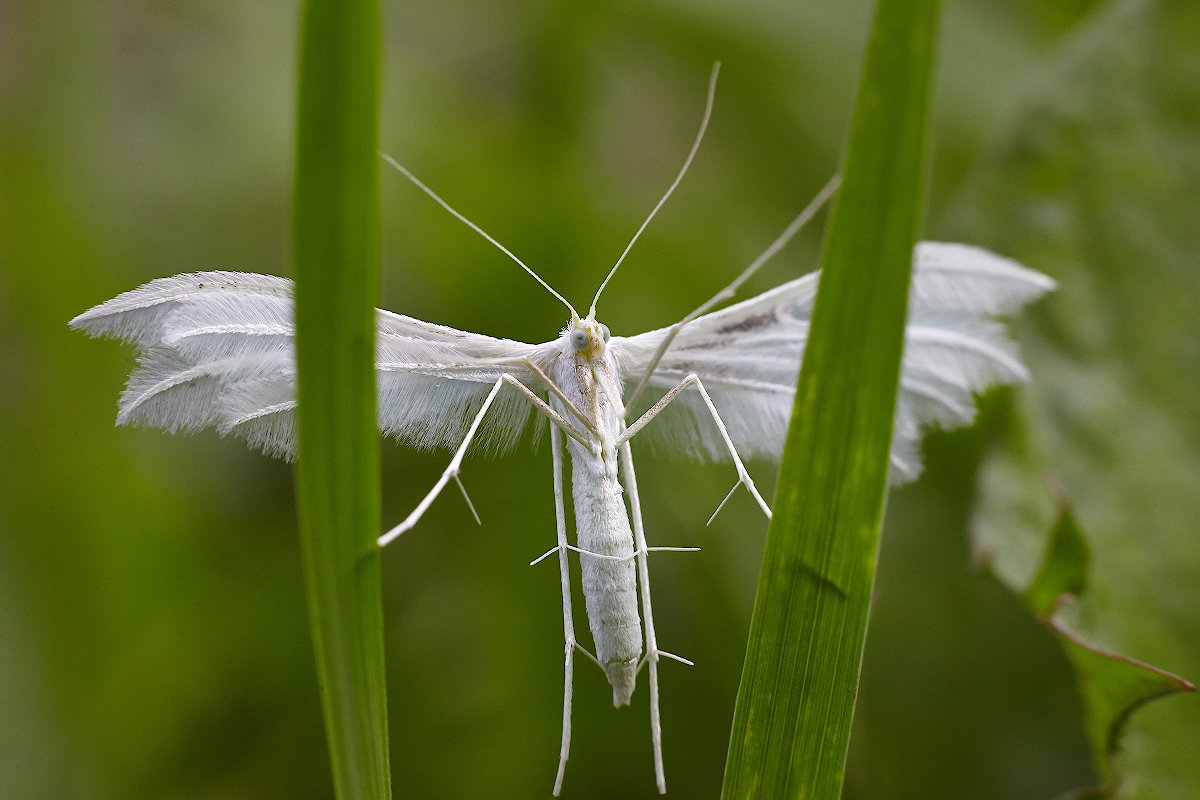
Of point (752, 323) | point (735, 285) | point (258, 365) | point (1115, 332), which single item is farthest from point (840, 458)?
point (1115, 332)

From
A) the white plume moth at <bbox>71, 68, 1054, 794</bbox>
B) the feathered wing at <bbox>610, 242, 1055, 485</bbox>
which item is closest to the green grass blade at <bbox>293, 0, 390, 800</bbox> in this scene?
the white plume moth at <bbox>71, 68, 1054, 794</bbox>

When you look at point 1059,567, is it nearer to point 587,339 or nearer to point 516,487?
point 587,339

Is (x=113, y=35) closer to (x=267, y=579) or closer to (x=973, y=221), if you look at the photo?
(x=267, y=579)

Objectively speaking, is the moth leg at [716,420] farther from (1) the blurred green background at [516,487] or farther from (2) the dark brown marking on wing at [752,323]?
(1) the blurred green background at [516,487]

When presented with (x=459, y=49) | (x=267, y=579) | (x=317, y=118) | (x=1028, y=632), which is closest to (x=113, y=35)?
(x=459, y=49)

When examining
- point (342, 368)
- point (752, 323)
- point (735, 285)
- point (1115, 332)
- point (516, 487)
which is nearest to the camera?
point (342, 368)

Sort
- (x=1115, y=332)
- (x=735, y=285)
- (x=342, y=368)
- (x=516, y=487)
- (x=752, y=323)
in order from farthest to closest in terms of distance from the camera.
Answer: (x=516, y=487), (x=1115, y=332), (x=752, y=323), (x=735, y=285), (x=342, y=368)

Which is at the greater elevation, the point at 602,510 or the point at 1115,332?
the point at 1115,332
